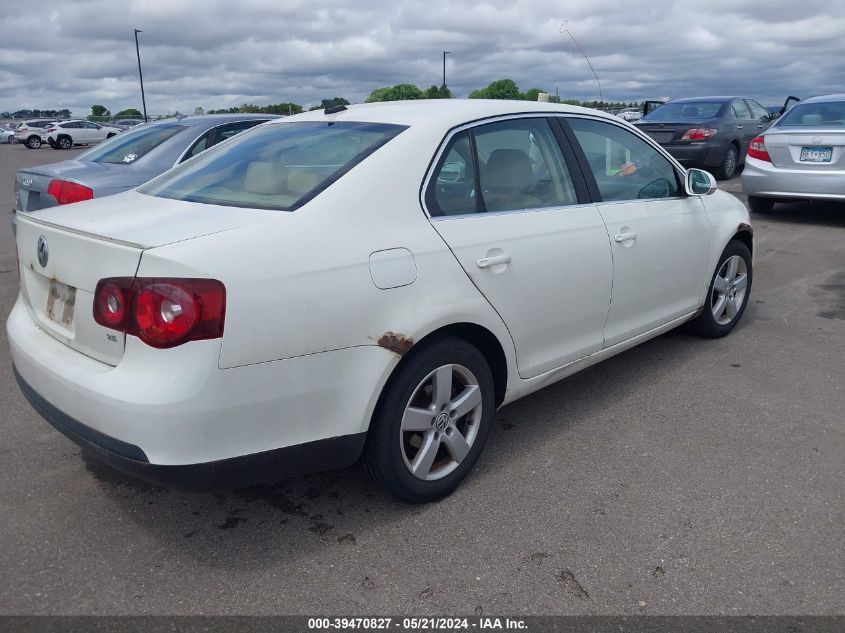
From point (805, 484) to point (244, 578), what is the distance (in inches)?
93.3

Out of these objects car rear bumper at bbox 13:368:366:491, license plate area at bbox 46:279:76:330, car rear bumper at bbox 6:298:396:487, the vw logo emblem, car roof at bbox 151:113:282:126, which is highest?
car roof at bbox 151:113:282:126

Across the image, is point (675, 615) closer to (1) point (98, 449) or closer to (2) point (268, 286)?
(2) point (268, 286)

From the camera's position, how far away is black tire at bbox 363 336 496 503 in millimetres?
2764

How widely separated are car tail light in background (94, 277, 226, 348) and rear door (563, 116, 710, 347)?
2.16 metres

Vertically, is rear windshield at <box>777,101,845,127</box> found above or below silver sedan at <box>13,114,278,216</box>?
above

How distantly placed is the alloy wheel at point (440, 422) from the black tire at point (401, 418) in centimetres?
2

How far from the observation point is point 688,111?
13.3 meters

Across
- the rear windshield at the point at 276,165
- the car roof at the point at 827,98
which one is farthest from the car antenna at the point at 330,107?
the car roof at the point at 827,98

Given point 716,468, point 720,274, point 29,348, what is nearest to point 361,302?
point 29,348

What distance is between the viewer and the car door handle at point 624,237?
3740 mm

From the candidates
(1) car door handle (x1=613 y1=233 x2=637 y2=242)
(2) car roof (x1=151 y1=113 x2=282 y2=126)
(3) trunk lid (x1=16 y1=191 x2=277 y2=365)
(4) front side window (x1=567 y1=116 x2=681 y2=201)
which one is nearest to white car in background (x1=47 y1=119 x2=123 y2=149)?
(2) car roof (x1=151 y1=113 x2=282 y2=126)

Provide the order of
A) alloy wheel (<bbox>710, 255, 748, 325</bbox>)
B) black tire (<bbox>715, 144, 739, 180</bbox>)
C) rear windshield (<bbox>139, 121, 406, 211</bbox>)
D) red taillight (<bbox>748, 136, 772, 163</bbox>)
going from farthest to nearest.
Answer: black tire (<bbox>715, 144, 739, 180</bbox>)
red taillight (<bbox>748, 136, 772, 163</bbox>)
alloy wheel (<bbox>710, 255, 748, 325</bbox>)
rear windshield (<bbox>139, 121, 406, 211</bbox>)

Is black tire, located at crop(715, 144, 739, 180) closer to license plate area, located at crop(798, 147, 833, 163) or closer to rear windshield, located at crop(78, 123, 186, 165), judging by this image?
license plate area, located at crop(798, 147, 833, 163)

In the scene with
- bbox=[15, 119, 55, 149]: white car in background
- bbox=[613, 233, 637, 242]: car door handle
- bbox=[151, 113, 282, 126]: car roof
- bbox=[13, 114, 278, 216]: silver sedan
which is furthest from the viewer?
bbox=[15, 119, 55, 149]: white car in background
